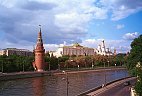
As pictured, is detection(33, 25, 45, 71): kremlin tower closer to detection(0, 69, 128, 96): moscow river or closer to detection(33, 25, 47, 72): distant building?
→ detection(33, 25, 47, 72): distant building


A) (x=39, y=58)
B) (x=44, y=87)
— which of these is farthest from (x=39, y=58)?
(x=44, y=87)

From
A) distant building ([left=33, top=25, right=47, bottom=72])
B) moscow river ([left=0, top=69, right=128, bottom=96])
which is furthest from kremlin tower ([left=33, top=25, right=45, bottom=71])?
moscow river ([left=0, top=69, right=128, bottom=96])

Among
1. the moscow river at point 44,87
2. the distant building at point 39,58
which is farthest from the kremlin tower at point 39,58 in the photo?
the moscow river at point 44,87

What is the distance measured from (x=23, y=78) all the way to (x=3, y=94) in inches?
1329

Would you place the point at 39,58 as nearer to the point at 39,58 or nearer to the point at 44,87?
the point at 39,58

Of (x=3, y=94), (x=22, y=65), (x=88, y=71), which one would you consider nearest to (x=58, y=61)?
(x=88, y=71)

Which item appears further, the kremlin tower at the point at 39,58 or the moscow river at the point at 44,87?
the kremlin tower at the point at 39,58

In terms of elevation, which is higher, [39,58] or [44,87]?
[39,58]

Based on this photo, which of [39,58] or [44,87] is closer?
[44,87]

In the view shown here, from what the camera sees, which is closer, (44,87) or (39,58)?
(44,87)

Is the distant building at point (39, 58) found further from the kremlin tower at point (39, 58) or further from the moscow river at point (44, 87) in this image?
the moscow river at point (44, 87)

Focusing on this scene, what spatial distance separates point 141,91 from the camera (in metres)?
22.9

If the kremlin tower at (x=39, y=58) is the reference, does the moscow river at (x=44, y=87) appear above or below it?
below

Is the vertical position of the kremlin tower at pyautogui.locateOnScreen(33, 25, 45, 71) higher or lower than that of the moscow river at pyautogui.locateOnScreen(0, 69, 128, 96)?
higher
